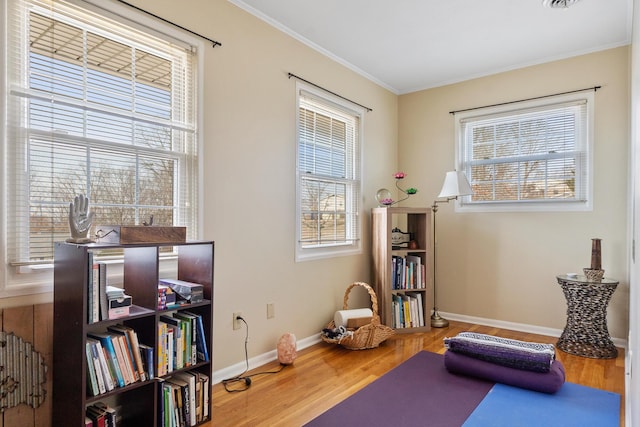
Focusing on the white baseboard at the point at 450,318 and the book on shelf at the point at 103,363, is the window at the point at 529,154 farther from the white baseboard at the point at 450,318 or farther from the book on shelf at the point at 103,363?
the book on shelf at the point at 103,363

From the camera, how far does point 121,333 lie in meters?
1.87

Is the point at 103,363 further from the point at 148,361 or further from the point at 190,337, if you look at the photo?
the point at 190,337

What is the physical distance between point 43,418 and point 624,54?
4761mm

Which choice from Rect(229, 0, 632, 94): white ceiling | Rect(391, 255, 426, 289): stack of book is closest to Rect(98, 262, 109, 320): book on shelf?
Rect(229, 0, 632, 94): white ceiling

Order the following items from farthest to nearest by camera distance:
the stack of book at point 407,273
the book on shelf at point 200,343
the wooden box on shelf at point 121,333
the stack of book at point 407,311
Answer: the stack of book at point 407,273, the stack of book at point 407,311, the book on shelf at point 200,343, the wooden box on shelf at point 121,333

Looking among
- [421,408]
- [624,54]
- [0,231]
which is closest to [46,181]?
[0,231]

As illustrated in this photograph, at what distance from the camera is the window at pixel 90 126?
1835mm

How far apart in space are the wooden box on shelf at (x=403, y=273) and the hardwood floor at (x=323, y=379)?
0.75 ft

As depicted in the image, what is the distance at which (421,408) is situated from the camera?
90.2 inches

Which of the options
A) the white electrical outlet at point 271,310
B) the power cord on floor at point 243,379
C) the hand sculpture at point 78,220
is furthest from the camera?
the white electrical outlet at point 271,310

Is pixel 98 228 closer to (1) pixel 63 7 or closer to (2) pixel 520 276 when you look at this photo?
(1) pixel 63 7

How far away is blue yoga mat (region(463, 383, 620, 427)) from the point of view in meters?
2.12

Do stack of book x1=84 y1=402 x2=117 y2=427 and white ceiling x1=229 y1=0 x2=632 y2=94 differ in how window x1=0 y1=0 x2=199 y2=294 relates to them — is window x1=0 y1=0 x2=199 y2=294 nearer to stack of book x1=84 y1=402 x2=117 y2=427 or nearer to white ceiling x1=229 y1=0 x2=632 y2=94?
stack of book x1=84 y1=402 x2=117 y2=427

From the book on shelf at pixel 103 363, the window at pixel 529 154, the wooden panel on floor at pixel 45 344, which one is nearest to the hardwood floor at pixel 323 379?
the book on shelf at pixel 103 363
